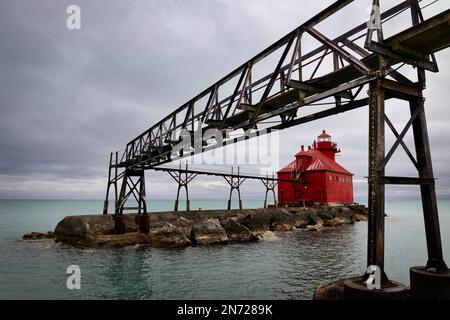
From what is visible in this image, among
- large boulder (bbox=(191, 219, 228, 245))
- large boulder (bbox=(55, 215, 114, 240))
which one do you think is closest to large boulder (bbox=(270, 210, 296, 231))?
large boulder (bbox=(191, 219, 228, 245))

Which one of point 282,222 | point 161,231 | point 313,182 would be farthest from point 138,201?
point 313,182

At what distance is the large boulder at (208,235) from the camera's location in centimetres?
1814

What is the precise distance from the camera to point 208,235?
1841 cm

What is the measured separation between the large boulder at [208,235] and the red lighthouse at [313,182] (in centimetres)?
2270

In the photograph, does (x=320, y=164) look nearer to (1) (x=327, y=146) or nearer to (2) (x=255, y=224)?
(1) (x=327, y=146)

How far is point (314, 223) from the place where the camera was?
30969 mm

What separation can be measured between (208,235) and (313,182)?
25.8 metres

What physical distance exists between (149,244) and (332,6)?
1601 centimetres

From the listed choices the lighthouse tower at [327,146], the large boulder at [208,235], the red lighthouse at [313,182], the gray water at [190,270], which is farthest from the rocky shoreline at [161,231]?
the lighthouse tower at [327,146]

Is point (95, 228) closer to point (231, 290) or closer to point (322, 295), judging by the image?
point (231, 290)

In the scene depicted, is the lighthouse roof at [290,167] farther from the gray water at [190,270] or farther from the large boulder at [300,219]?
the gray water at [190,270]

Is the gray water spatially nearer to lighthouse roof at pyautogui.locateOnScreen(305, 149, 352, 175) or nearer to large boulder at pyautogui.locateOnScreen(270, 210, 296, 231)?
large boulder at pyautogui.locateOnScreen(270, 210, 296, 231)

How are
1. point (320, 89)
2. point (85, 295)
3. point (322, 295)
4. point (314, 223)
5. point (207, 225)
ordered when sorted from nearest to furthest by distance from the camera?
point (322, 295)
point (320, 89)
point (85, 295)
point (207, 225)
point (314, 223)
